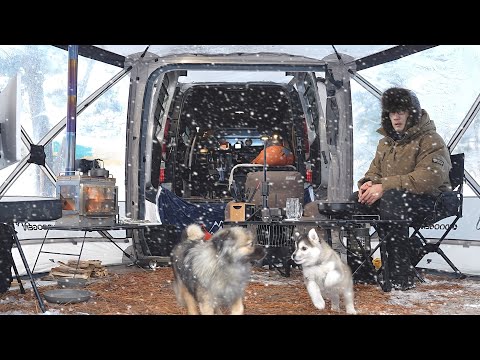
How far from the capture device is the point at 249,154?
6070 millimetres

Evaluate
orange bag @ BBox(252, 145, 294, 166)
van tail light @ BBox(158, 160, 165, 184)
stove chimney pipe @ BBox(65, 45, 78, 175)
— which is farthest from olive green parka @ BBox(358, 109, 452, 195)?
stove chimney pipe @ BBox(65, 45, 78, 175)

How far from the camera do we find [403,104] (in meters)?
3.49

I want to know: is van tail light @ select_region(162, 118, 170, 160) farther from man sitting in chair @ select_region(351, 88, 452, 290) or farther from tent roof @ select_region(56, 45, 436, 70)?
man sitting in chair @ select_region(351, 88, 452, 290)

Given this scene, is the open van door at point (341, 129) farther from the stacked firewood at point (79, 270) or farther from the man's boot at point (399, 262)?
the stacked firewood at point (79, 270)

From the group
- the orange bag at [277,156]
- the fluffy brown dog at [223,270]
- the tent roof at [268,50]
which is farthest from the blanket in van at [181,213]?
the fluffy brown dog at [223,270]

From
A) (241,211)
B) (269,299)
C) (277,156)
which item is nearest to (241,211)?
(241,211)

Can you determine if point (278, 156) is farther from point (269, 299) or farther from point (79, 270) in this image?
point (269, 299)

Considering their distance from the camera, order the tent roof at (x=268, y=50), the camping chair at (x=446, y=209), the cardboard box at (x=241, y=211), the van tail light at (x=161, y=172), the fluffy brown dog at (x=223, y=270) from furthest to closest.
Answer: the van tail light at (x=161, y=172)
the tent roof at (x=268, y=50)
the cardboard box at (x=241, y=211)
the camping chair at (x=446, y=209)
the fluffy brown dog at (x=223, y=270)

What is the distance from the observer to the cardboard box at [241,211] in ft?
12.7

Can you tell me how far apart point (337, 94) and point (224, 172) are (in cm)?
194

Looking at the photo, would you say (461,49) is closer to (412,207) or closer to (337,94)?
(337,94)

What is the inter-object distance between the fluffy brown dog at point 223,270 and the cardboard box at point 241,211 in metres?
1.31
